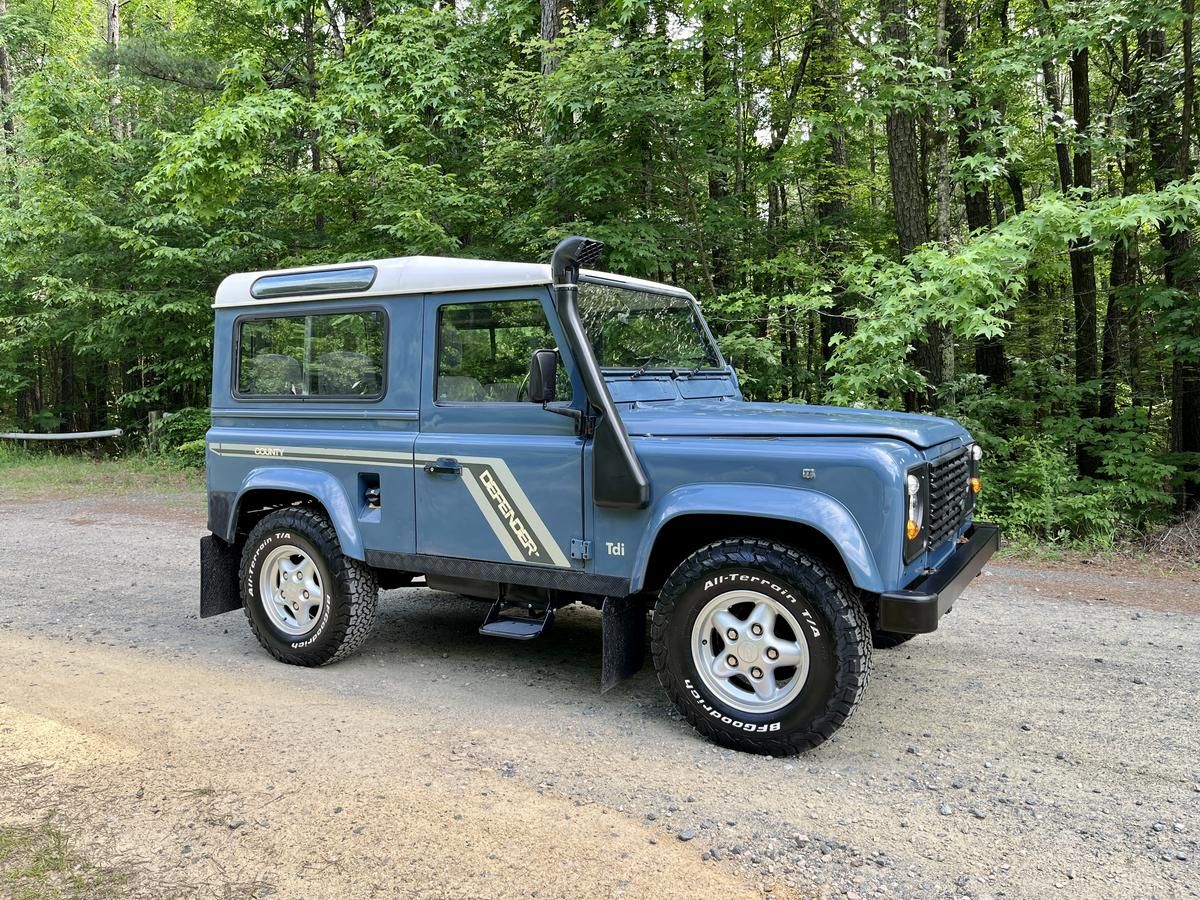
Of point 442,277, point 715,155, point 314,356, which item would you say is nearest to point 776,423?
point 442,277

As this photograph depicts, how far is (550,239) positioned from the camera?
1044cm

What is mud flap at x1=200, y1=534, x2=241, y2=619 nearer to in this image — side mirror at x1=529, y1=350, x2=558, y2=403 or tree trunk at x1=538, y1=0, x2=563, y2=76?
side mirror at x1=529, y1=350, x2=558, y2=403

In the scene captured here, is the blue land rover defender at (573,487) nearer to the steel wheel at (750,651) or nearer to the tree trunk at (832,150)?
the steel wheel at (750,651)

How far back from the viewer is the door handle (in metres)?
4.35

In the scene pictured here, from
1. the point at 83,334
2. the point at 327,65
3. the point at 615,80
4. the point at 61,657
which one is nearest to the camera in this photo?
the point at 61,657

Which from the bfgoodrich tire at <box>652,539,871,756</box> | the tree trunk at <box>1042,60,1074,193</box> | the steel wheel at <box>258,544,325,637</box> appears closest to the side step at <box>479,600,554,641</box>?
the bfgoodrich tire at <box>652,539,871,756</box>

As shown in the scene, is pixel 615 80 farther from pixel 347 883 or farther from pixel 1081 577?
pixel 347 883

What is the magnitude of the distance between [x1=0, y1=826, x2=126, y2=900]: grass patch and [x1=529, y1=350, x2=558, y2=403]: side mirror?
2.34 meters

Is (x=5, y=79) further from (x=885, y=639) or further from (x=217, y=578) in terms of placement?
(x=885, y=639)

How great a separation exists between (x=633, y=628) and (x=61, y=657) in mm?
3549

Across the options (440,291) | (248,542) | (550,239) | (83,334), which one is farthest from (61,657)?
(83,334)

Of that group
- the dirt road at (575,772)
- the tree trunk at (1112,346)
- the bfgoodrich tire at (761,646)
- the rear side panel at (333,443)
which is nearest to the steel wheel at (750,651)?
the bfgoodrich tire at (761,646)

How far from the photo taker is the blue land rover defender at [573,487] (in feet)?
11.7

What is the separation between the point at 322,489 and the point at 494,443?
1.19 m
